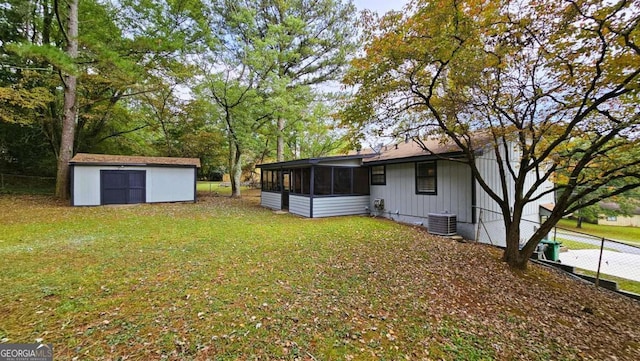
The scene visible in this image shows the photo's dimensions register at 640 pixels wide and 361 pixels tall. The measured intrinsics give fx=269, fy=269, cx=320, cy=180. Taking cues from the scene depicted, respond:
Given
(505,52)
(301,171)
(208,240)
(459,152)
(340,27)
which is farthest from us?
(340,27)

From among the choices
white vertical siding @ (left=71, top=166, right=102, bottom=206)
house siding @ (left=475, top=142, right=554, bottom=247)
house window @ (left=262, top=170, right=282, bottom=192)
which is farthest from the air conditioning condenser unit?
white vertical siding @ (left=71, top=166, right=102, bottom=206)

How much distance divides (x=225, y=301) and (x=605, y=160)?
7214 millimetres

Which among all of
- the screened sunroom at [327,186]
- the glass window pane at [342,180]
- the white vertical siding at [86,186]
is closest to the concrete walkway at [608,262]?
the screened sunroom at [327,186]

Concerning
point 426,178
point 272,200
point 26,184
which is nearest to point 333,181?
point 426,178

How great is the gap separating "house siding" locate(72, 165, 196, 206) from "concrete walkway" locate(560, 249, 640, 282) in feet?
55.1

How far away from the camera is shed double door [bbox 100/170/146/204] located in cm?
1203

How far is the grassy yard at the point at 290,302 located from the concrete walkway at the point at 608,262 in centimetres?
613

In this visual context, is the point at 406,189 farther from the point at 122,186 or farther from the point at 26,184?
the point at 26,184

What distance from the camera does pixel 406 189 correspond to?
9.62 m

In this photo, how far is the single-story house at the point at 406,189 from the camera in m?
8.00

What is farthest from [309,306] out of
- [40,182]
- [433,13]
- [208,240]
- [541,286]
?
[40,182]

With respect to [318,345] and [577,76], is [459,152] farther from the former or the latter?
[318,345]

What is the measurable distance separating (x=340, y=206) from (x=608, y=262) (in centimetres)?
1099

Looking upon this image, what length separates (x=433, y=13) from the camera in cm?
486
